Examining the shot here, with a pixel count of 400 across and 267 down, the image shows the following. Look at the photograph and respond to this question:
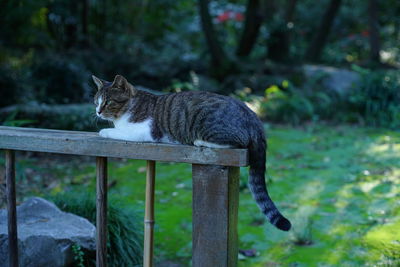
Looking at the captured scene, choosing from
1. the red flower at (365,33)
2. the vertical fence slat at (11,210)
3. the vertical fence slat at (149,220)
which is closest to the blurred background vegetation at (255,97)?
the red flower at (365,33)

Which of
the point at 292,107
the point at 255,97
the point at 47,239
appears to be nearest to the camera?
the point at 47,239

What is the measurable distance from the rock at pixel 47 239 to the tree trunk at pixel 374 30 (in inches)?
395

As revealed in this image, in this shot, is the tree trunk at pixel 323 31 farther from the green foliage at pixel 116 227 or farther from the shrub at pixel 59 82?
the green foliage at pixel 116 227

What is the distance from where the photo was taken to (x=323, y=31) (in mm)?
12969

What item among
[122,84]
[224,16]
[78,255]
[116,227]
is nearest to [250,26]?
[224,16]

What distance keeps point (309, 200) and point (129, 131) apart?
2767 mm

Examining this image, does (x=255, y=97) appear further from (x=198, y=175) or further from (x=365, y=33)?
(x=198, y=175)

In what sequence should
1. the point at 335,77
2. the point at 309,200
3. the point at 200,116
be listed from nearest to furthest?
the point at 200,116 < the point at 309,200 < the point at 335,77

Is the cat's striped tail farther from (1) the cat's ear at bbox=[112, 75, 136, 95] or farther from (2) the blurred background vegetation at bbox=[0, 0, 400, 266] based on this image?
(2) the blurred background vegetation at bbox=[0, 0, 400, 266]

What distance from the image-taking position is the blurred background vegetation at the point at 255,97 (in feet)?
13.9

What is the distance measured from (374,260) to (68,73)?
6.93m

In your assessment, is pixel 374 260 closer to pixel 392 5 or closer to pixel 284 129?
pixel 284 129

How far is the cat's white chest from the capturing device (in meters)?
2.82

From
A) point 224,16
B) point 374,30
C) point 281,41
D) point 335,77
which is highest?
point 224,16
